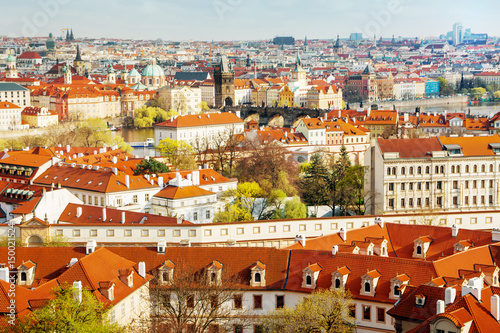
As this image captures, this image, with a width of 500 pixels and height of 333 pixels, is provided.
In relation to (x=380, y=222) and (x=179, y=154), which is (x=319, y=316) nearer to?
(x=380, y=222)

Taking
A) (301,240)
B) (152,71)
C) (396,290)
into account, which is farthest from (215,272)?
(152,71)

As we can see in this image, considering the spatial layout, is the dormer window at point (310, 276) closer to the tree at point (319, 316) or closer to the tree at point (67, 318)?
the tree at point (319, 316)

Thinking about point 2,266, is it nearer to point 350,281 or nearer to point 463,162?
point 350,281

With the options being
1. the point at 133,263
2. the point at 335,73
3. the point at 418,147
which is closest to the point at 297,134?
the point at 418,147

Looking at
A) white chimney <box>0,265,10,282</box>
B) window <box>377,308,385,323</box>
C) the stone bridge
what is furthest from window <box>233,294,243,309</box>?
the stone bridge

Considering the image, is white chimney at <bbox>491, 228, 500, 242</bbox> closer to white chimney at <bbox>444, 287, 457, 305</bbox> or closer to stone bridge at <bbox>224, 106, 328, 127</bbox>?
white chimney at <bbox>444, 287, 457, 305</bbox>

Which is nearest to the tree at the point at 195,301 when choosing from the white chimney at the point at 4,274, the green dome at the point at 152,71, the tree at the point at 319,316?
the tree at the point at 319,316
